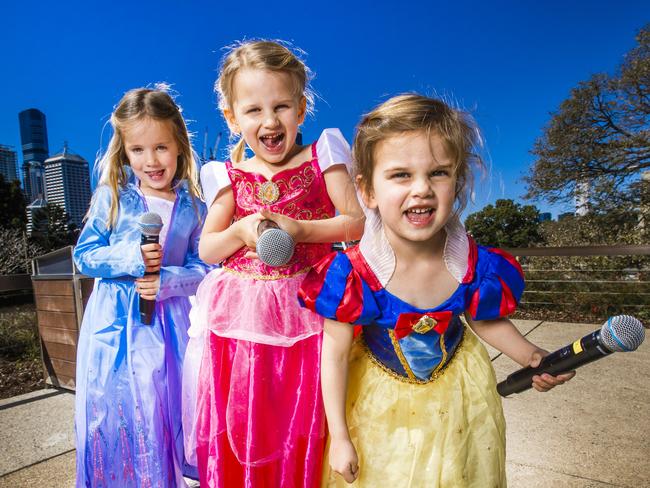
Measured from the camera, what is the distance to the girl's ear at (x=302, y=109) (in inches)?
53.5

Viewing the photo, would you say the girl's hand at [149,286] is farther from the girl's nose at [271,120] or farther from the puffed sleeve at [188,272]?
the girl's nose at [271,120]

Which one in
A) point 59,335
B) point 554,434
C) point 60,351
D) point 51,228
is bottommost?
point 554,434

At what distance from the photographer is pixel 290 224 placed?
1154mm

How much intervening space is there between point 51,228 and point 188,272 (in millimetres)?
21042

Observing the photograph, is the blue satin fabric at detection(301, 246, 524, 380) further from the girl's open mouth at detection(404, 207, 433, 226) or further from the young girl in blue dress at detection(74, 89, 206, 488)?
A: the young girl in blue dress at detection(74, 89, 206, 488)

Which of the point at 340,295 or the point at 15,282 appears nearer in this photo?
the point at 340,295

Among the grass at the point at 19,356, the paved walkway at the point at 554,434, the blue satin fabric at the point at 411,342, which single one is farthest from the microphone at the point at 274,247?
the grass at the point at 19,356

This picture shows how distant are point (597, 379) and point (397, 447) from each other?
3.48 meters

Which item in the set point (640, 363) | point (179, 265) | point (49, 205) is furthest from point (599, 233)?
point (49, 205)

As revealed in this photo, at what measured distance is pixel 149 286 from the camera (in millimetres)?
1644

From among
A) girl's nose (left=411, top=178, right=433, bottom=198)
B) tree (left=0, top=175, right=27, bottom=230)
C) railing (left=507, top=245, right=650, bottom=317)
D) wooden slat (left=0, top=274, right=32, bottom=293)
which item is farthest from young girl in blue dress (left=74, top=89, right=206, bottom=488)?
tree (left=0, top=175, right=27, bottom=230)

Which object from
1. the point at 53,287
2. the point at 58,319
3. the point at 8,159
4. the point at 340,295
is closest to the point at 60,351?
the point at 58,319

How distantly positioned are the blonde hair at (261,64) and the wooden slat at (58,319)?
3.10 metres

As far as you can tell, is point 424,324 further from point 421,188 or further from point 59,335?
point 59,335
